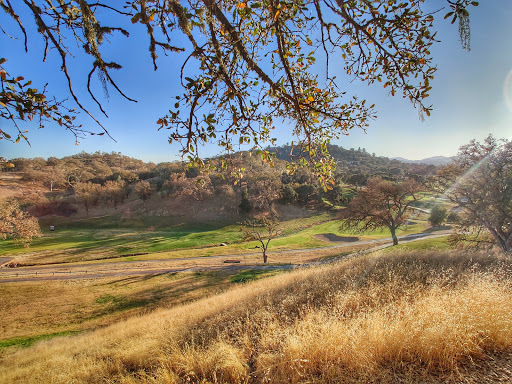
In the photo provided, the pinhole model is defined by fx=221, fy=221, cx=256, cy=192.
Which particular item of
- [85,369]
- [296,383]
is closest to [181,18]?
[296,383]

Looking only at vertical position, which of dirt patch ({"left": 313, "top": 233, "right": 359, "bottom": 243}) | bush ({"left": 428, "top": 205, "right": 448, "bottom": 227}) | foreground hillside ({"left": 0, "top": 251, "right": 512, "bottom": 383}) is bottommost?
dirt patch ({"left": 313, "top": 233, "right": 359, "bottom": 243})

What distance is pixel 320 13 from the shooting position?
11.5ft

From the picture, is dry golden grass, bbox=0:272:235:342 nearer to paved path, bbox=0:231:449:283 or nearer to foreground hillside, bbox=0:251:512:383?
paved path, bbox=0:231:449:283

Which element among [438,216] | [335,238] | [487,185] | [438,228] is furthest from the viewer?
[438,228]

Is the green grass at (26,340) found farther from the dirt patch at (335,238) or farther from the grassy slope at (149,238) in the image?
the dirt patch at (335,238)

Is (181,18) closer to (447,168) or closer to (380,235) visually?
(447,168)

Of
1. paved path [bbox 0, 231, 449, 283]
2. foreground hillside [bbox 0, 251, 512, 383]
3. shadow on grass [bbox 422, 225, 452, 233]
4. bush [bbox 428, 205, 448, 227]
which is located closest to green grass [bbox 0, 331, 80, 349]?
foreground hillside [bbox 0, 251, 512, 383]

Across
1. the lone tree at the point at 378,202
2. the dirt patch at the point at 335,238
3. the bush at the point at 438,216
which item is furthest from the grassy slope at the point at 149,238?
the lone tree at the point at 378,202

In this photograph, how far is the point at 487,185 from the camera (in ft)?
56.4

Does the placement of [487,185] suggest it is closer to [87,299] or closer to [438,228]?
[87,299]

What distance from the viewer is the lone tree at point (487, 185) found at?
16.8 m

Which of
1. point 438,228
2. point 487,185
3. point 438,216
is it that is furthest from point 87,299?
point 438,228

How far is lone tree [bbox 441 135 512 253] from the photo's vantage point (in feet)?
55.0

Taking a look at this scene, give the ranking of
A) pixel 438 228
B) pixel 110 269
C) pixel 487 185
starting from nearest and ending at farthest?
pixel 487 185 < pixel 110 269 < pixel 438 228
